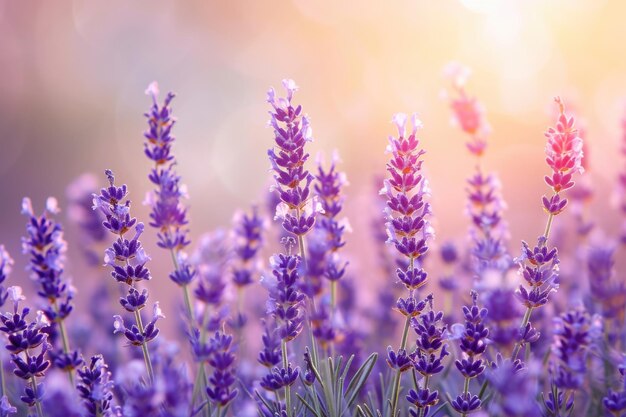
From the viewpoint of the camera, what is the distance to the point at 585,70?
1436 cm

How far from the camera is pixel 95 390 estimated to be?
6.66 feet

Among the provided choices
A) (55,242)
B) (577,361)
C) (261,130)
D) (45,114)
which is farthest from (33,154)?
(577,361)

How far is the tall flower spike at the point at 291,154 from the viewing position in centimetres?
238

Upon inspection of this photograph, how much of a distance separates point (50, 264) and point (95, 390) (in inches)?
18.5

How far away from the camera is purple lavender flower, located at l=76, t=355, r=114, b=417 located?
204 cm

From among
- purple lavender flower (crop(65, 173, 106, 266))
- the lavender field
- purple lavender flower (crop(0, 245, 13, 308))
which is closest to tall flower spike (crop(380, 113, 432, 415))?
the lavender field

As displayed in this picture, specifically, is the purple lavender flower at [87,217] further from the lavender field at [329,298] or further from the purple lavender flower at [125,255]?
the purple lavender flower at [125,255]

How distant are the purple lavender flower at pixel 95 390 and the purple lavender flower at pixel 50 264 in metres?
0.27

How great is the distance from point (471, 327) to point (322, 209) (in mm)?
701

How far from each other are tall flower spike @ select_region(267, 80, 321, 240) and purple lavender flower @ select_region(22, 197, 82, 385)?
2.54 ft

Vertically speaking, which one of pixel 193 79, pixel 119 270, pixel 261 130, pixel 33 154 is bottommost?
pixel 119 270

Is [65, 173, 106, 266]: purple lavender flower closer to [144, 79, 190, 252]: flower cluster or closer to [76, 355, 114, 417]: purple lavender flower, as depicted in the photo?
[144, 79, 190, 252]: flower cluster

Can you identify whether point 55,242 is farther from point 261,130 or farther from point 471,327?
point 261,130

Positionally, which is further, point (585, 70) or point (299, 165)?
point (585, 70)
